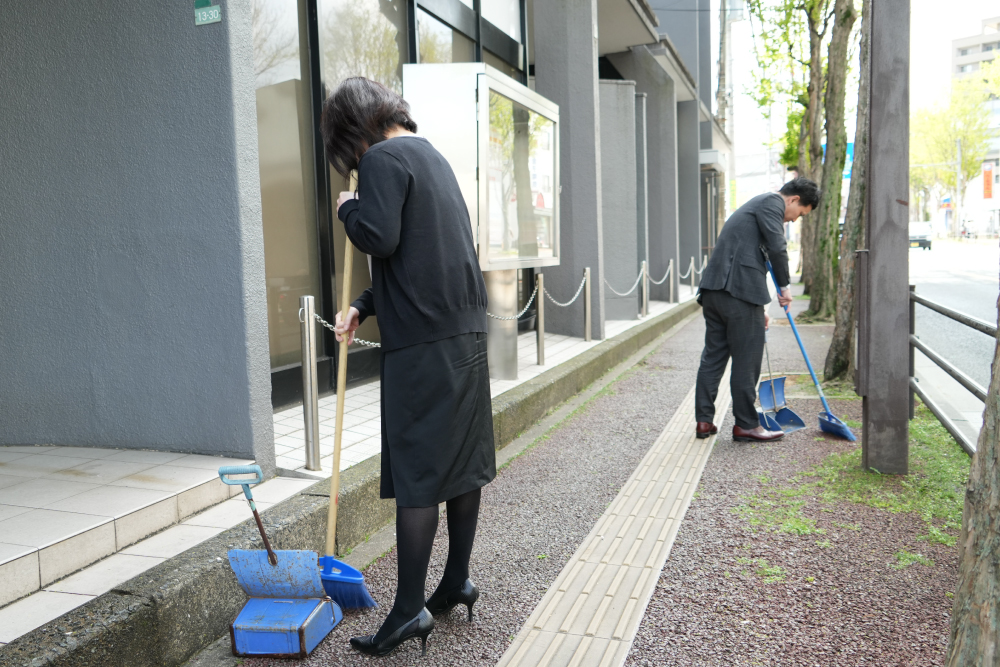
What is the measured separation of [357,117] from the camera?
2.71 metres

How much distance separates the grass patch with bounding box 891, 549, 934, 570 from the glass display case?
3851 mm

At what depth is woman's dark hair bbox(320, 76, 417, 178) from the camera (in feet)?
8.87

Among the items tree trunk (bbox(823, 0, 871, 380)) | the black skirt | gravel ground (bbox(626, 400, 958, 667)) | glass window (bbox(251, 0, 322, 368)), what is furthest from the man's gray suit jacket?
the black skirt

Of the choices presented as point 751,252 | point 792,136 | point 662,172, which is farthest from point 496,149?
point 792,136

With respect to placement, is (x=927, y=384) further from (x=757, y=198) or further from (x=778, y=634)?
(x=778, y=634)

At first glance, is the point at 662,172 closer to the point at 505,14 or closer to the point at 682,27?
the point at 682,27

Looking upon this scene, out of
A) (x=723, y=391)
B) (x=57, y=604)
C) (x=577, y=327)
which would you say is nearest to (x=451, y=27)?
(x=577, y=327)

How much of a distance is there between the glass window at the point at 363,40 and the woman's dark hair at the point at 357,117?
415cm

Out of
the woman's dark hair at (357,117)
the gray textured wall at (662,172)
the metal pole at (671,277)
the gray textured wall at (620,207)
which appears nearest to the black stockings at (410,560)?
the woman's dark hair at (357,117)

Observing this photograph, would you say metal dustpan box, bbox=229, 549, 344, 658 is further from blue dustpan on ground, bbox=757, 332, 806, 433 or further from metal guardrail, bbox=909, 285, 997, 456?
blue dustpan on ground, bbox=757, 332, 806, 433

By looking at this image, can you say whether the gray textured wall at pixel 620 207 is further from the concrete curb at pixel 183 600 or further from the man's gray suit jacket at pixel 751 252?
the concrete curb at pixel 183 600

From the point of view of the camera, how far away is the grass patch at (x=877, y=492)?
13.1 ft

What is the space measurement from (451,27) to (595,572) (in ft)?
22.6

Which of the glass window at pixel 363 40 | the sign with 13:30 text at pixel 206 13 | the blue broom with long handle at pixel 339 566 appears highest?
the glass window at pixel 363 40
